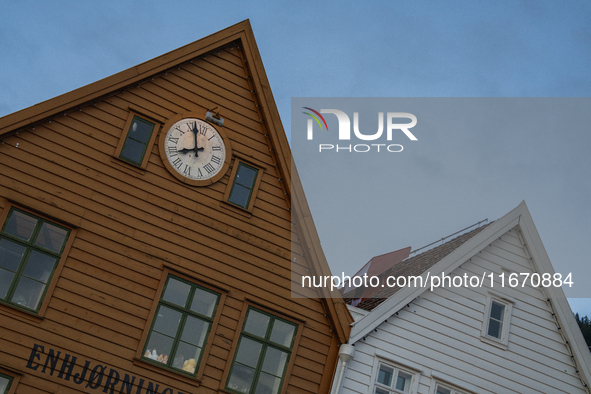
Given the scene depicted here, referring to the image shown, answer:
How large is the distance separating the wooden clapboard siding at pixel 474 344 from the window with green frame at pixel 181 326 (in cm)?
337

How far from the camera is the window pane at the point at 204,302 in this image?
12328 mm

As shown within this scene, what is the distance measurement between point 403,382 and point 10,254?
29.3 ft

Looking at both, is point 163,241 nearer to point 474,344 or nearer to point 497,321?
point 474,344

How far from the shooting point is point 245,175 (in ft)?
44.5

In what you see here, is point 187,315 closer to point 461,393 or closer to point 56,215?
point 56,215

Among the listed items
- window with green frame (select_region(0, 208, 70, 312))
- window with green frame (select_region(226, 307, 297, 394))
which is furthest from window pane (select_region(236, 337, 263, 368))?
window with green frame (select_region(0, 208, 70, 312))

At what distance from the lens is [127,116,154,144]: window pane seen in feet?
42.1

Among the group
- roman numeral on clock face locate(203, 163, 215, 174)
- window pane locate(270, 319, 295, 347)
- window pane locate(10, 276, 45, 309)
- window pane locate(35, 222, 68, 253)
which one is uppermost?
roman numeral on clock face locate(203, 163, 215, 174)

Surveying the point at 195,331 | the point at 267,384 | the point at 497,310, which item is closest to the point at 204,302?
the point at 195,331

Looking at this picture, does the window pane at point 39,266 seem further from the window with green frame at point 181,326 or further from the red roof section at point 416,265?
the red roof section at point 416,265

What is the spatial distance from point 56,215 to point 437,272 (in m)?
8.87

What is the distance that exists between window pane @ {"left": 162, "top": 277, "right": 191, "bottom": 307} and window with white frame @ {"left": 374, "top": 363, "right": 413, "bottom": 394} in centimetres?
475

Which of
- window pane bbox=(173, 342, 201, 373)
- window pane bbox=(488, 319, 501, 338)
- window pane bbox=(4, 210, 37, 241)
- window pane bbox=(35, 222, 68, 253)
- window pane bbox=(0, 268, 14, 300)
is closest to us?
window pane bbox=(0, 268, 14, 300)

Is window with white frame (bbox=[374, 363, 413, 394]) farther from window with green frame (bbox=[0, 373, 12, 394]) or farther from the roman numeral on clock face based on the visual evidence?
window with green frame (bbox=[0, 373, 12, 394])
